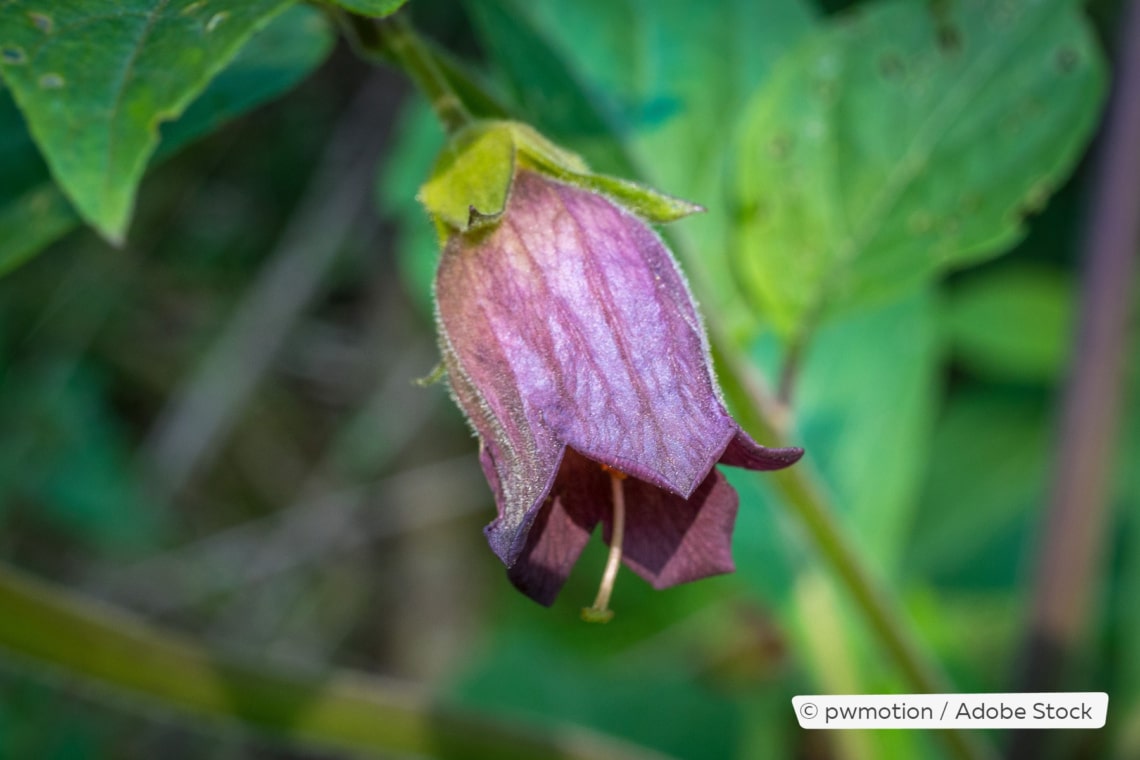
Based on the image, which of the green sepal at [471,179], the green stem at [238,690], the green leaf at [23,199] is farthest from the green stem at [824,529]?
the green leaf at [23,199]

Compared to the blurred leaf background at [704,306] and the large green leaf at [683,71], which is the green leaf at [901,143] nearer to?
the blurred leaf background at [704,306]

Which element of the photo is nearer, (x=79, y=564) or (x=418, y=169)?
(x=418, y=169)

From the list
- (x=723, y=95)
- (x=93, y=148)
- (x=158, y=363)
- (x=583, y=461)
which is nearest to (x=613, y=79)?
(x=723, y=95)

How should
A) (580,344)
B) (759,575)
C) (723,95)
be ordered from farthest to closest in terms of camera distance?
(759,575), (723,95), (580,344)

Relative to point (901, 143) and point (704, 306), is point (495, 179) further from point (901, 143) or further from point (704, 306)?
point (901, 143)

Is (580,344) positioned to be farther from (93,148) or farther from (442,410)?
(442,410)

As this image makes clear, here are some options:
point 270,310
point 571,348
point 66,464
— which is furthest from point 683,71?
point 66,464
